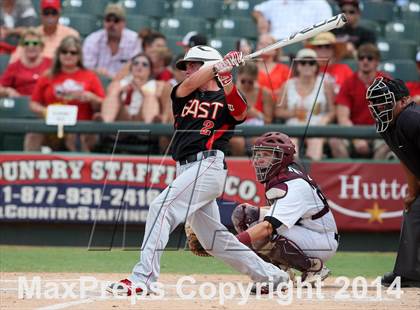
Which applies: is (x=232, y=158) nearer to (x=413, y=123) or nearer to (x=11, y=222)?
(x=11, y=222)

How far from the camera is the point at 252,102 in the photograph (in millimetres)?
10883

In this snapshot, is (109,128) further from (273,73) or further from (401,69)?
(401,69)

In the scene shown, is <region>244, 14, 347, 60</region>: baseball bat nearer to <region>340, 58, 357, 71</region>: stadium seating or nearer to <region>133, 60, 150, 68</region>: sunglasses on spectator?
<region>133, 60, 150, 68</region>: sunglasses on spectator

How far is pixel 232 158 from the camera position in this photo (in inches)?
418

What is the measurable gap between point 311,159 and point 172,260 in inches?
88.9

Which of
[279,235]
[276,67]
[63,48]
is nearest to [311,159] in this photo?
[276,67]

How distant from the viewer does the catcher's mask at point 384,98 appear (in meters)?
7.18

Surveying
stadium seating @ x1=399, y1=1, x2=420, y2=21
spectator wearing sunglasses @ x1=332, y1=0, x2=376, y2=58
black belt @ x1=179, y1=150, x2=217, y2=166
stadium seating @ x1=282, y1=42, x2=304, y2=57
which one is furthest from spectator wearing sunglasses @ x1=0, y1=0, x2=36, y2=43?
black belt @ x1=179, y1=150, x2=217, y2=166

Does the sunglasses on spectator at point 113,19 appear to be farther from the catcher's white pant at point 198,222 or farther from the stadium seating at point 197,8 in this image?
the catcher's white pant at point 198,222

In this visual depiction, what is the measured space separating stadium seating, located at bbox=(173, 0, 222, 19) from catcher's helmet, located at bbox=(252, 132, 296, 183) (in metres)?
6.77

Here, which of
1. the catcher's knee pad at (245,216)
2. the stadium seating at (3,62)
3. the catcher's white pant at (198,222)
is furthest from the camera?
the stadium seating at (3,62)

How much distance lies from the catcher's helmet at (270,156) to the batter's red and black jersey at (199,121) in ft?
0.96

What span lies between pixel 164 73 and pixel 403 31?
4.23 m

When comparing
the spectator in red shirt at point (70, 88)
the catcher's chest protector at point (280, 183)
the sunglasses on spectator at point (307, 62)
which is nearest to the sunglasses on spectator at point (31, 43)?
the spectator in red shirt at point (70, 88)
